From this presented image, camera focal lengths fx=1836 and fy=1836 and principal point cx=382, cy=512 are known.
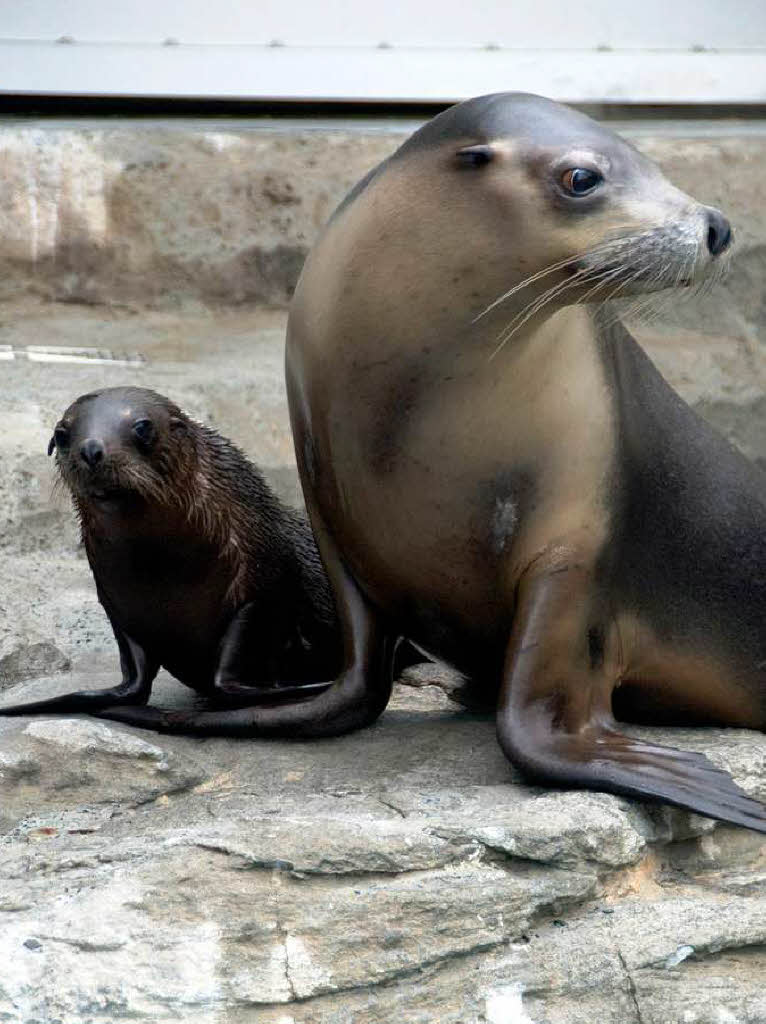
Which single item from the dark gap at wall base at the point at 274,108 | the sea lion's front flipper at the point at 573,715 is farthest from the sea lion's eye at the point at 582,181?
the dark gap at wall base at the point at 274,108

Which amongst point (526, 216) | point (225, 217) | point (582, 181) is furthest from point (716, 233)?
point (225, 217)

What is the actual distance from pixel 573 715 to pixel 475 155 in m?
1.23

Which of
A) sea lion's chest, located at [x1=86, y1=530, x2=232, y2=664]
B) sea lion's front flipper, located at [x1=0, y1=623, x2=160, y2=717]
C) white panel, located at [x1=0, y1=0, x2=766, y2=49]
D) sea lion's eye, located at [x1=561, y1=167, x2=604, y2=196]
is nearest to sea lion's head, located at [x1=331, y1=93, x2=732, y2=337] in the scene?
sea lion's eye, located at [x1=561, y1=167, x2=604, y2=196]

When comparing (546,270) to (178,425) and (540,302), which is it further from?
(178,425)

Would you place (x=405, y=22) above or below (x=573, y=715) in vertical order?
above

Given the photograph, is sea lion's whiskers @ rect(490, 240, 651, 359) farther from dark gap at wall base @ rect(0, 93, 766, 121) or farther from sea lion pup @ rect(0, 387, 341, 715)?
dark gap at wall base @ rect(0, 93, 766, 121)

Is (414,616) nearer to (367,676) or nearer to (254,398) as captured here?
(367,676)

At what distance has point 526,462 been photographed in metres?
4.05

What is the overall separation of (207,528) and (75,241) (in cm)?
312

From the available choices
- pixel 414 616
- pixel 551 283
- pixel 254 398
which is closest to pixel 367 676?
pixel 414 616

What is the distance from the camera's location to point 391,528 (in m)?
4.17

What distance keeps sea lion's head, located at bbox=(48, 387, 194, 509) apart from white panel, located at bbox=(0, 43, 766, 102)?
3.58 meters

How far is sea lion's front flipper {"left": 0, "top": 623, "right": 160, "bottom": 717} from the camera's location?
439 cm

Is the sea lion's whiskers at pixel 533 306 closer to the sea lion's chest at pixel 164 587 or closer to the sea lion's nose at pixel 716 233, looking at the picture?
the sea lion's nose at pixel 716 233
